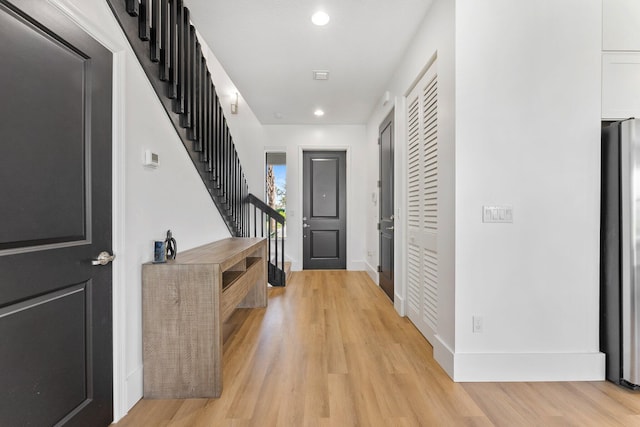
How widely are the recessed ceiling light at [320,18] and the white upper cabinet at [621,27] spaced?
6.27ft

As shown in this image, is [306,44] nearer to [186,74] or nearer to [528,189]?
[186,74]

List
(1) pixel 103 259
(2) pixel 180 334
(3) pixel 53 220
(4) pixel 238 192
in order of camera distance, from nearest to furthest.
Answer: (3) pixel 53 220 → (1) pixel 103 259 → (2) pixel 180 334 → (4) pixel 238 192

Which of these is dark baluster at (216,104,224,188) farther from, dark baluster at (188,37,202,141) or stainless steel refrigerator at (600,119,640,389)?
stainless steel refrigerator at (600,119,640,389)

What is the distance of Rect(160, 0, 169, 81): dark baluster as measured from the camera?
79.4 inches

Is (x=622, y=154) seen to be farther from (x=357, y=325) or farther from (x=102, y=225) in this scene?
(x=102, y=225)

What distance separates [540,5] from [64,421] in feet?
11.2

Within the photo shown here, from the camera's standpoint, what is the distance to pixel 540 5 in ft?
6.79

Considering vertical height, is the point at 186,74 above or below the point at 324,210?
above

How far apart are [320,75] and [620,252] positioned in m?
3.13

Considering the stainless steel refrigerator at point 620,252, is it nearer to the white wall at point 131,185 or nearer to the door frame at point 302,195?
the white wall at point 131,185

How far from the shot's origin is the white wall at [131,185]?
5.33 feet

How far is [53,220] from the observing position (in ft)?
4.19

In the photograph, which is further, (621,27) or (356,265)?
(356,265)

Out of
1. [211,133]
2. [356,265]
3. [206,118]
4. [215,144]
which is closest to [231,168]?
[215,144]
